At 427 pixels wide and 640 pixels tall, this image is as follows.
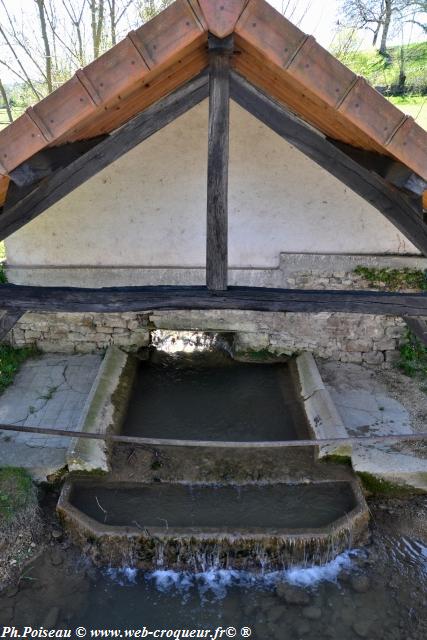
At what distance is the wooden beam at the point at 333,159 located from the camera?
3137mm

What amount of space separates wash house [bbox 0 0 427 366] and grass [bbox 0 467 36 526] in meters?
1.28

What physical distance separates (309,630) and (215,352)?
367 centimetres

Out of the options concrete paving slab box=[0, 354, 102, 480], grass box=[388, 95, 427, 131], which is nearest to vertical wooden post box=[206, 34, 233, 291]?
concrete paving slab box=[0, 354, 102, 480]

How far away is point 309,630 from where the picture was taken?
3.24 metres

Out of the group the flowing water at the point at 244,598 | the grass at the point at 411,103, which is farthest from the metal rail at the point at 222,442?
the grass at the point at 411,103

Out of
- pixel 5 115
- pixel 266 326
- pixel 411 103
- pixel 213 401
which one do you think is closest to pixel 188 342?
pixel 266 326

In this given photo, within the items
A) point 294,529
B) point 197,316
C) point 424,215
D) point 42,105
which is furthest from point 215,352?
point 42,105

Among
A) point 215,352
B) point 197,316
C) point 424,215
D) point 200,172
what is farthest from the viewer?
point 215,352

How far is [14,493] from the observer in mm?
4000

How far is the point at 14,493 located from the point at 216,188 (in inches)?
115

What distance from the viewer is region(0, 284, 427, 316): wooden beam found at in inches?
145

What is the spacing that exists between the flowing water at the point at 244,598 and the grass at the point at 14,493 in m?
0.43

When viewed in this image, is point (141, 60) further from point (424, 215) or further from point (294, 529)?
point (294, 529)

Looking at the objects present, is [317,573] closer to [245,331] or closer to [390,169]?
[390,169]
